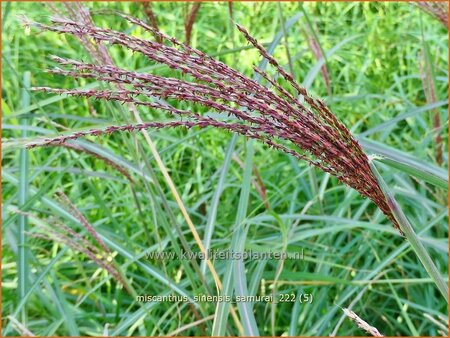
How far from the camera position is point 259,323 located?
1747 millimetres

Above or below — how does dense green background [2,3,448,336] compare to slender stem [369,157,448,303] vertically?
below

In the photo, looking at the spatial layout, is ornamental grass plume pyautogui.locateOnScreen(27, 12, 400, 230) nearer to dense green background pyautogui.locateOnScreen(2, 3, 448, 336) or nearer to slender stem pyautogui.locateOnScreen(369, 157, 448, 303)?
slender stem pyautogui.locateOnScreen(369, 157, 448, 303)

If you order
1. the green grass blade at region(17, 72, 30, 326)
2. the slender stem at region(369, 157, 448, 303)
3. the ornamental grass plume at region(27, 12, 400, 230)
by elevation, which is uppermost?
the ornamental grass plume at region(27, 12, 400, 230)

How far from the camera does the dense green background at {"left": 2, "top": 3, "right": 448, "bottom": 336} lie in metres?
1.59

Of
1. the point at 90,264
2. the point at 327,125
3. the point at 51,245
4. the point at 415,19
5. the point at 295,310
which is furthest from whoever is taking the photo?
the point at 415,19

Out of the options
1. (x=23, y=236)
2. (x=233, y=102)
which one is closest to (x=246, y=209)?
(x=23, y=236)

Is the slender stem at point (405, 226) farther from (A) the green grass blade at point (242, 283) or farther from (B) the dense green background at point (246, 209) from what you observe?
→ (B) the dense green background at point (246, 209)

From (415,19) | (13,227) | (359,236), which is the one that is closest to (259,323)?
(359,236)

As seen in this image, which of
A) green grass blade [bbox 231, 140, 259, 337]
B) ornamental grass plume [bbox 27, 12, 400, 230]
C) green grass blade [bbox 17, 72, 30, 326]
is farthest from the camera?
green grass blade [bbox 17, 72, 30, 326]

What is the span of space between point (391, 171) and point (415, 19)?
139 cm

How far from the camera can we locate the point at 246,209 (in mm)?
1360

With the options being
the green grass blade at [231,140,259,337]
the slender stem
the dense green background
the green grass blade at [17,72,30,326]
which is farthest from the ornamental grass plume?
the green grass blade at [17,72,30,326]

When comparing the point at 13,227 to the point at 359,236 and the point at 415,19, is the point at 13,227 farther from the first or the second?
the point at 415,19

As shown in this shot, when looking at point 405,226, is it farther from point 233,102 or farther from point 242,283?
point 242,283
